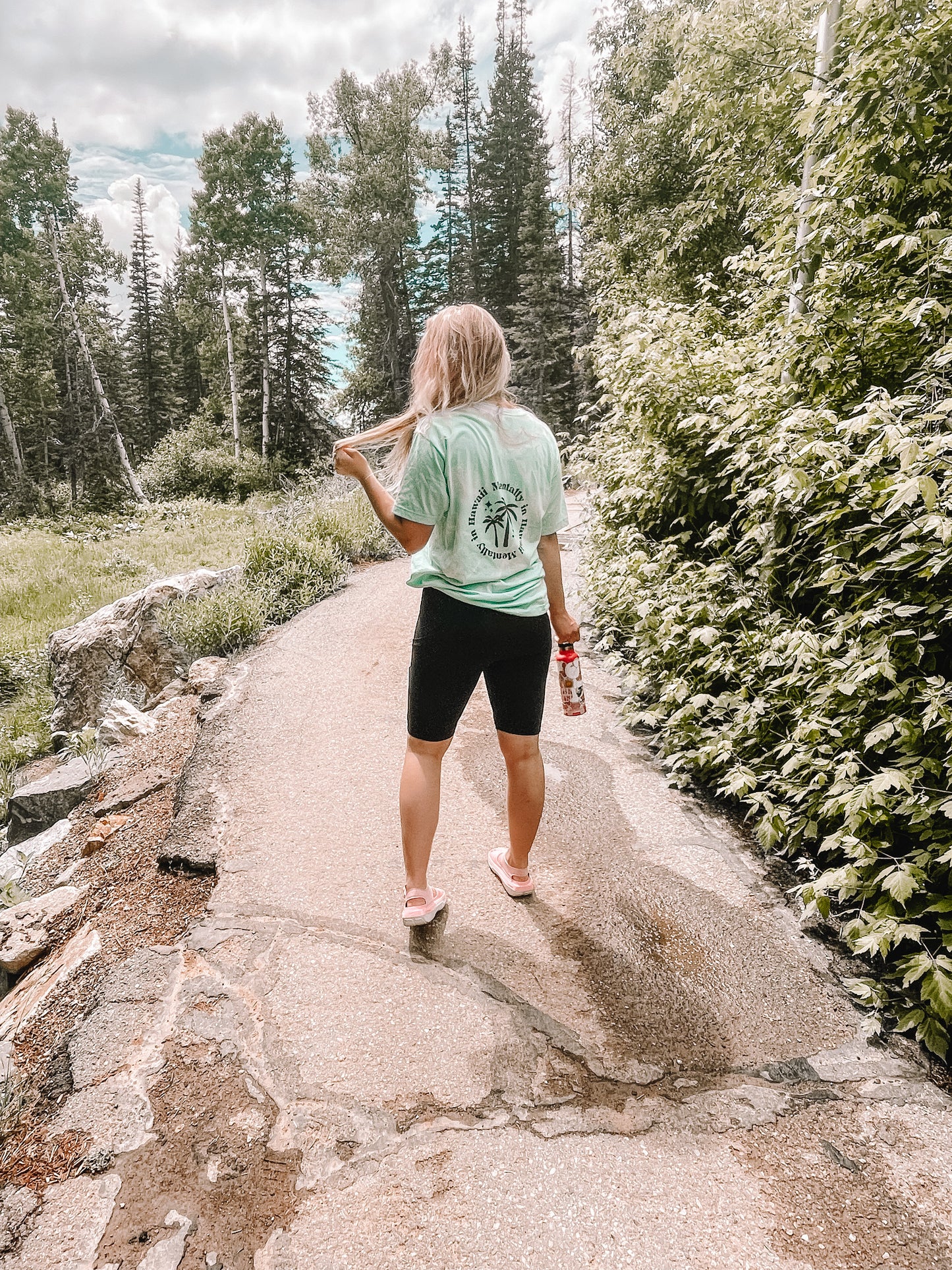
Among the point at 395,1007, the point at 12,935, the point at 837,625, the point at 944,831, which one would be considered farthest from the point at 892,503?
the point at 12,935

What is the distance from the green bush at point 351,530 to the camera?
886 centimetres

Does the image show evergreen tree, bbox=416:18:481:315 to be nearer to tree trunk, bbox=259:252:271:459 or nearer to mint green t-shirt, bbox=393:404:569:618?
tree trunk, bbox=259:252:271:459

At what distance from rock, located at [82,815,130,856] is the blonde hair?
2.64 m

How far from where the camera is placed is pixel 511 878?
9.10ft

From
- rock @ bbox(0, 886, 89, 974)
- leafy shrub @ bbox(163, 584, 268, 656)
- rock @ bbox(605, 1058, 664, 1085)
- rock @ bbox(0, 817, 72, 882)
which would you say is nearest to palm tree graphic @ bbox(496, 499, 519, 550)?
rock @ bbox(605, 1058, 664, 1085)

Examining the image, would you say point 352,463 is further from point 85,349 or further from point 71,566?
point 85,349

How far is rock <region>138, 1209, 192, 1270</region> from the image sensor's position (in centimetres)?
147

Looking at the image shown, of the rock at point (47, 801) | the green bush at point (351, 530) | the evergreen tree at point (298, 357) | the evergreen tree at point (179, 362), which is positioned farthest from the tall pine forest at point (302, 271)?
the rock at point (47, 801)

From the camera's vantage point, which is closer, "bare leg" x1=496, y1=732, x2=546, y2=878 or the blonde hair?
the blonde hair

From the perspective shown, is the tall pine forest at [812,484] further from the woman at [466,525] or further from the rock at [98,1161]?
the rock at [98,1161]

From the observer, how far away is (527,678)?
2279 mm

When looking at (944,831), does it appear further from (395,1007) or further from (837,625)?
A: (395,1007)

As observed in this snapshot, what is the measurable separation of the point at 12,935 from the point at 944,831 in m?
3.63

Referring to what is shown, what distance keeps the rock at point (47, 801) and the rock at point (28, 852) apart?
127mm
